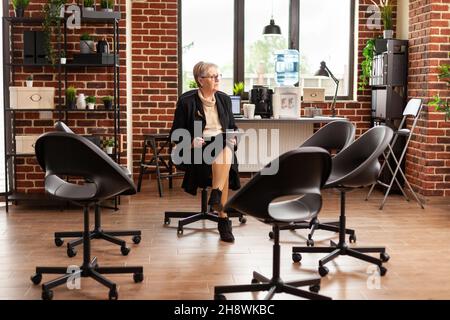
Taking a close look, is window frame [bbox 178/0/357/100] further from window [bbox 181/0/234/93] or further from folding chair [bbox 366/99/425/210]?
folding chair [bbox 366/99/425/210]

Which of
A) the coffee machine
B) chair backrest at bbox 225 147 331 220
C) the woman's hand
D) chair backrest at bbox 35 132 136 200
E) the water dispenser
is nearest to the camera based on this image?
chair backrest at bbox 225 147 331 220

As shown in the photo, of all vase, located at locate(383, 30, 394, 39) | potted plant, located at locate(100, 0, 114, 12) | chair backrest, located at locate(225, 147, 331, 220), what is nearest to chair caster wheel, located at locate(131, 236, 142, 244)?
chair backrest, located at locate(225, 147, 331, 220)

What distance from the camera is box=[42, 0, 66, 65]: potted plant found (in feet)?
19.7

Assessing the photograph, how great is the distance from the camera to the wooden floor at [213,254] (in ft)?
12.4

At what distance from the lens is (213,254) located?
15.1 ft

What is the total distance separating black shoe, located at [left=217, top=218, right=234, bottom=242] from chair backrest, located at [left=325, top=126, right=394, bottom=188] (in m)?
0.94

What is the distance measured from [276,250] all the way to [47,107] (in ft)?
11.1

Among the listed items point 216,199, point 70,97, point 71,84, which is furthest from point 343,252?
point 71,84

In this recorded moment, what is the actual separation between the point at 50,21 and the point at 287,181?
3674 mm

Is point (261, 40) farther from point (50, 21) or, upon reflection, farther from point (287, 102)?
point (50, 21)

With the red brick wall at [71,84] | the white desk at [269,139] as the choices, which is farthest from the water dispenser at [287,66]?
the red brick wall at [71,84]

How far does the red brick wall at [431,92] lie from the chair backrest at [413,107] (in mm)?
118

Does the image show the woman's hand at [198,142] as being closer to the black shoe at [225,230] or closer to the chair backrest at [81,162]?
the black shoe at [225,230]
